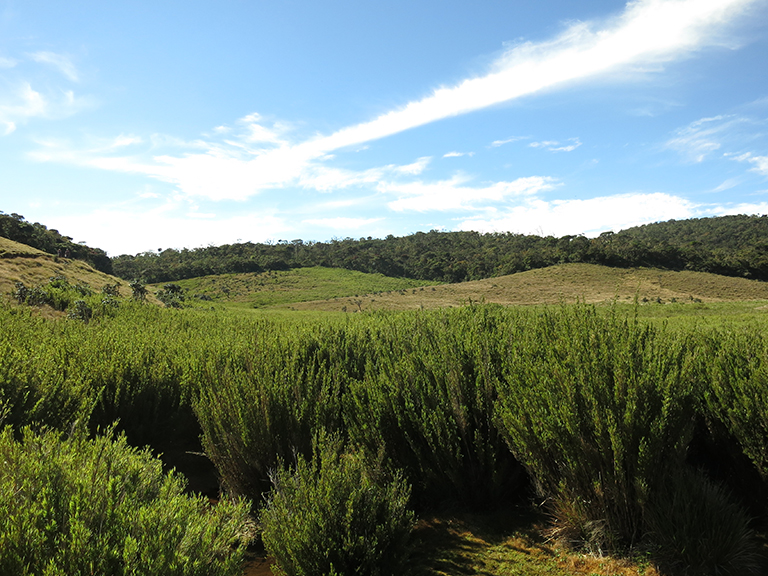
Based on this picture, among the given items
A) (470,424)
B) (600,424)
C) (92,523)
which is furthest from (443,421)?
(92,523)

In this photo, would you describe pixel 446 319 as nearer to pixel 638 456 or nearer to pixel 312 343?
pixel 312 343

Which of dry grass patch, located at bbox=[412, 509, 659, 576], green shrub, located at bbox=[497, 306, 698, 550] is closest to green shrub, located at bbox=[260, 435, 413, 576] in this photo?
dry grass patch, located at bbox=[412, 509, 659, 576]

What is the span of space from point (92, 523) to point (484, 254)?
96.6m

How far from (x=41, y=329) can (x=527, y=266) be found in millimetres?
74746

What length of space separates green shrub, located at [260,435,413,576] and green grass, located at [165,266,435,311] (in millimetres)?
58100

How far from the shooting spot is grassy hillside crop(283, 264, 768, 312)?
54375mm

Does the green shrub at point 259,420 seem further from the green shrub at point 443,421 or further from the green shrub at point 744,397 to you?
the green shrub at point 744,397

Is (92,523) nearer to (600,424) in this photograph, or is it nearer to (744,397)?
(600,424)

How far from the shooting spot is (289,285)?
76250mm

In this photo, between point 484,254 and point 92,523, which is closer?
point 92,523

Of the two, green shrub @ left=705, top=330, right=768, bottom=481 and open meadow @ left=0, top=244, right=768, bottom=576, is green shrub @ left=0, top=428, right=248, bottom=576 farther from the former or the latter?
green shrub @ left=705, top=330, right=768, bottom=481

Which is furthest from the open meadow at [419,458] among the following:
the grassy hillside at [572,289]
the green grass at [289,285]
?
the green grass at [289,285]

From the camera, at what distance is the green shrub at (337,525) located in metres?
3.41

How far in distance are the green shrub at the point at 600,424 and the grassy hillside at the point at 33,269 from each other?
24.5 meters
